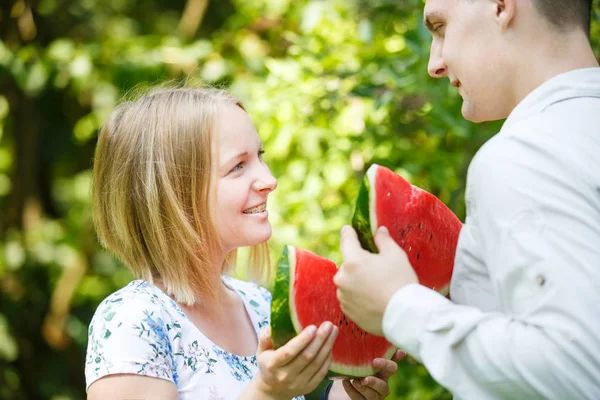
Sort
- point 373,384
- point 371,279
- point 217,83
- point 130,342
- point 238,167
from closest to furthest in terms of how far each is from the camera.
Answer: point 371,279 → point 130,342 → point 373,384 → point 238,167 → point 217,83

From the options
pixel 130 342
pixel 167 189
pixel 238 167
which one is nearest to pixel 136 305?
pixel 130 342

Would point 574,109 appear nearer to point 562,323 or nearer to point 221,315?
point 562,323

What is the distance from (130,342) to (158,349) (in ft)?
0.22

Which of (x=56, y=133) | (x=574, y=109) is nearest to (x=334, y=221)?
(x=574, y=109)

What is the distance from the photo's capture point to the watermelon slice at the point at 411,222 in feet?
4.52

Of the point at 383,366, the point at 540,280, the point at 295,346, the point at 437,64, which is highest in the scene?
the point at 437,64

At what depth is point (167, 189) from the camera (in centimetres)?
178

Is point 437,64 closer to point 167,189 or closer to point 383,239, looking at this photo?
point 383,239

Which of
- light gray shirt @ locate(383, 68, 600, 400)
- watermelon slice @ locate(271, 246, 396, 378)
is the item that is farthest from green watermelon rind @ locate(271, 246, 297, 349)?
light gray shirt @ locate(383, 68, 600, 400)

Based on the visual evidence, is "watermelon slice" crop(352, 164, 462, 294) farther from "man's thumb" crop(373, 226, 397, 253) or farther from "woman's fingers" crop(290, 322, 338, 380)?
"woman's fingers" crop(290, 322, 338, 380)

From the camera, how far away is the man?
1.04m

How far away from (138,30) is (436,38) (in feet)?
15.0

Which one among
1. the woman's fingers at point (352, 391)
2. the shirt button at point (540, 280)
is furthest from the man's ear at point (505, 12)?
the woman's fingers at point (352, 391)

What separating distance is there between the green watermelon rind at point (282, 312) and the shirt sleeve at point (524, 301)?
278mm
